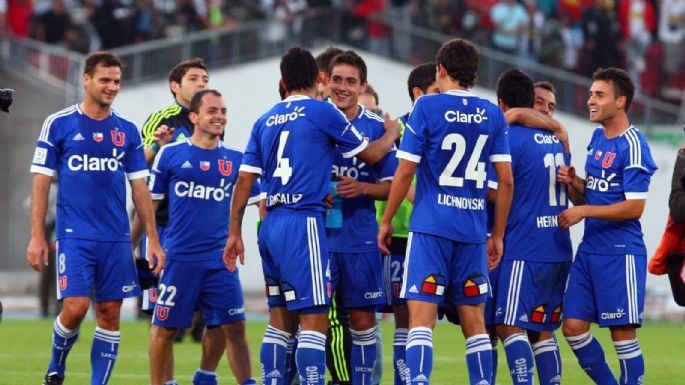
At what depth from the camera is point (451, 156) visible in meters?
9.03

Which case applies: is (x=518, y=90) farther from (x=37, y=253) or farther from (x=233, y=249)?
(x=37, y=253)

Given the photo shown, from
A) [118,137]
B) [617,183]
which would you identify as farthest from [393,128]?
[118,137]

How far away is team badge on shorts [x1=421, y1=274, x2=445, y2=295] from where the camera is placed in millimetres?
8961

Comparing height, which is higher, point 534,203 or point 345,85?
point 345,85

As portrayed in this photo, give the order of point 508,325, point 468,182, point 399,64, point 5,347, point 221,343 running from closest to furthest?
point 468,182 → point 508,325 → point 221,343 → point 5,347 → point 399,64

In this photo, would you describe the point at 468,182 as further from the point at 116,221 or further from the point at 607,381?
the point at 116,221

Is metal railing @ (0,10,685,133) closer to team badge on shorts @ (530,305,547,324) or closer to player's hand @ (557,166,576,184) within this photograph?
player's hand @ (557,166,576,184)

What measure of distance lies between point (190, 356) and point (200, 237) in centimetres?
456

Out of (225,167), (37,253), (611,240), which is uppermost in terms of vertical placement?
(225,167)

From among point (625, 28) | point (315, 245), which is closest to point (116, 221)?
point (315, 245)

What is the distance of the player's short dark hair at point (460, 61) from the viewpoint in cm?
915

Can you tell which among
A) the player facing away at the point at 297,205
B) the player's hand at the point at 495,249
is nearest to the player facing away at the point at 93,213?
the player facing away at the point at 297,205

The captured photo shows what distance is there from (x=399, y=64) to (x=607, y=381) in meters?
15.2

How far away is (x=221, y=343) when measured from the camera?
1073 cm
